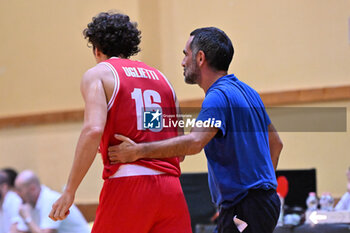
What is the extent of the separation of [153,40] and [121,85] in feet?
16.8

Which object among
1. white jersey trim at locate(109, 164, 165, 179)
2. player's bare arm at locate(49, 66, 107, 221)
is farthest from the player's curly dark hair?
white jersey trim at locate(109, 164, 165, 179)

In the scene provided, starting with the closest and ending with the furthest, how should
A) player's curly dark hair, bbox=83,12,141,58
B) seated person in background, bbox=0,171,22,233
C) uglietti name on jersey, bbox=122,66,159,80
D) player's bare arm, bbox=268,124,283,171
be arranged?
uglietti name on jersey, bbox=122,66,159,80, player's curly dark hair, bbox=83,12,141,58, player's bare arm, bbox=268,124,283,171, seated person in background, bbox=0,171,22,233

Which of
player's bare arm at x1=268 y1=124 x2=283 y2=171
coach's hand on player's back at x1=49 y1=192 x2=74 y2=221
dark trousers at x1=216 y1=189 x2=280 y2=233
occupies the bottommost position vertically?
dark trousers at x1=216 y1=189 x2=280 y2=233

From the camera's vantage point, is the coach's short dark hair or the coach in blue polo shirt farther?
the coach's short dark hair

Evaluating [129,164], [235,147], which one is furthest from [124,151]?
[235,147]

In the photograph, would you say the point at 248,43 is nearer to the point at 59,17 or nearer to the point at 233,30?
the point at 233,30

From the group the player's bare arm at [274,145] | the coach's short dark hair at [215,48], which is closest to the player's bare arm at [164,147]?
the coach's short dark hair at [215,48]

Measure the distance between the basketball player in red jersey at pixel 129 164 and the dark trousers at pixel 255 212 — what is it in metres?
0.23

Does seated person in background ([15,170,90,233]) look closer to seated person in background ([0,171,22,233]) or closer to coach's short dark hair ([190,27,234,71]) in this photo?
seated person in background ([0,171,22,233])

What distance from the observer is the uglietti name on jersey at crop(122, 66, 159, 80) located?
8.75ft

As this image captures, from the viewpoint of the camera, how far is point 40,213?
524 cm

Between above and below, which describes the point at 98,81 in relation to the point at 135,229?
above

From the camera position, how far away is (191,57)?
282 centimetres

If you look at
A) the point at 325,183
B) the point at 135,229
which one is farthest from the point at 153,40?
the point at 135,229
